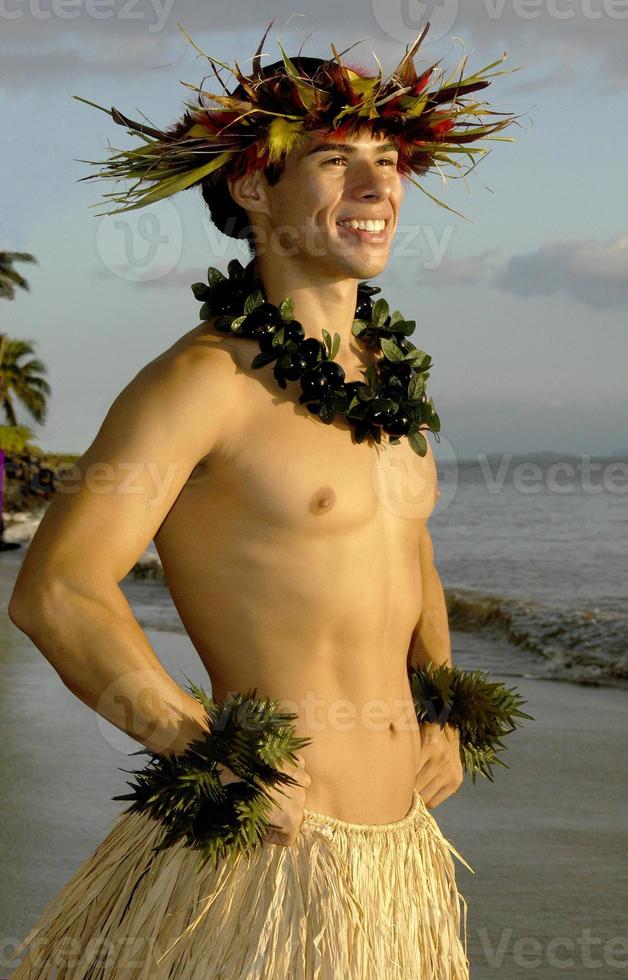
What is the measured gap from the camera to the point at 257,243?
7.28ft

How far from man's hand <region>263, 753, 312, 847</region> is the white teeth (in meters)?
0.81

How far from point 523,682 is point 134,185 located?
547cm

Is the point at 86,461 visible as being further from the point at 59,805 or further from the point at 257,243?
the point at 59,805

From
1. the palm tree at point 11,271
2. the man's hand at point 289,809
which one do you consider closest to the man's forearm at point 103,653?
the man's hand at point 289,809

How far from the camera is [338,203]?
6.86ft

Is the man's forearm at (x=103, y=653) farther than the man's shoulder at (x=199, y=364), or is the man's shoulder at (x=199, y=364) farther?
the man's shoulder at (x=199, y=364)

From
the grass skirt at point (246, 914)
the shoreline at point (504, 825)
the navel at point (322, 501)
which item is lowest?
the shoreline at point (504, 825)

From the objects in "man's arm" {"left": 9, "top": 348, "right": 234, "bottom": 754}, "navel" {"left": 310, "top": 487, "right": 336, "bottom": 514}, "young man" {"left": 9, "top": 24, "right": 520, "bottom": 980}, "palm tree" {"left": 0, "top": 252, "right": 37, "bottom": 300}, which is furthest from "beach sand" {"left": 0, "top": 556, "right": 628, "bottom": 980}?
"palm tree" {"left": 0, "top": 252, "right": 37, "bottom": 300}

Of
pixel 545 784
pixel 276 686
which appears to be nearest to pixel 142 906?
pixel 276 686

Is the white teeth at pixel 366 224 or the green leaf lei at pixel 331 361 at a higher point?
the white teeth at pixel 366 224

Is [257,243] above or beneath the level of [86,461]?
above

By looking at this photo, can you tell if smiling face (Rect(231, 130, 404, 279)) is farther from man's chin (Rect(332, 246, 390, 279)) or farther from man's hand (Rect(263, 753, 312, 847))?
man's hand (Rect(263, 753, 312, 847))

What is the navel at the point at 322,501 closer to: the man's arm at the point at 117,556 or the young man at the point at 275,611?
the young man at the point at 275,611

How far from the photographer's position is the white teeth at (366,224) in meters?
2.09
